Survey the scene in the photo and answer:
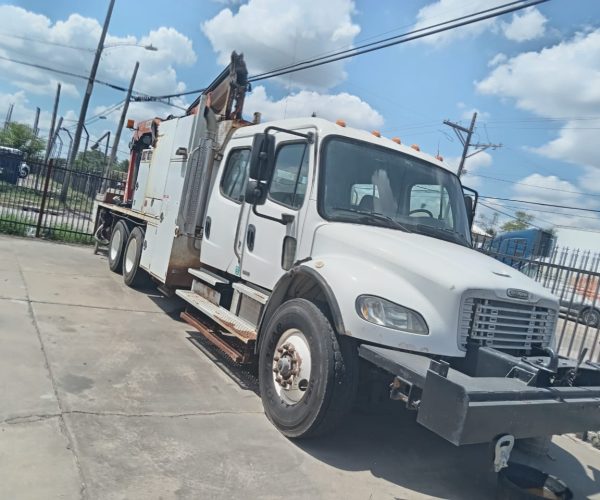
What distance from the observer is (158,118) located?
9258 mm

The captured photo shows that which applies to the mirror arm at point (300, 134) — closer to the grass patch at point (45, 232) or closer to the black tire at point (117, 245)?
the black tire at point (117, 245)

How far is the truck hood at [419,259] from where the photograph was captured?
12.2ft

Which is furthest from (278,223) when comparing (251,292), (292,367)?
(292,367)

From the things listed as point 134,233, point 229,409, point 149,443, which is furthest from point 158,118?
point 149,443

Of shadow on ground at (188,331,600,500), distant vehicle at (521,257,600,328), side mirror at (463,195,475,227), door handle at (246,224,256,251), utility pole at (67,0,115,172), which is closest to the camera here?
shadow on ground at (188,331,600,500)

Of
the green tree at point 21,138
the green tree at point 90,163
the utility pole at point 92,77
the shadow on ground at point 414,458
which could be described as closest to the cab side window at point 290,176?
the shadow on ground at point 414,458

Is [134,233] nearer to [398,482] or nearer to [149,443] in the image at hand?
[149,443]

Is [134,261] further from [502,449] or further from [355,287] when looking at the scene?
[502,449]

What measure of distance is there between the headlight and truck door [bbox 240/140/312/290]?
1.36 meters

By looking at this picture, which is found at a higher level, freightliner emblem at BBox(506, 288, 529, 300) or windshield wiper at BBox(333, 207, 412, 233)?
windshield wiper at BBox(333, 207, 412, 233)

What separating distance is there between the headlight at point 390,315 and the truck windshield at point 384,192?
3.68ft

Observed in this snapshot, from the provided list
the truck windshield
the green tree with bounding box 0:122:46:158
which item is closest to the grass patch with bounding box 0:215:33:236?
the truck windshield

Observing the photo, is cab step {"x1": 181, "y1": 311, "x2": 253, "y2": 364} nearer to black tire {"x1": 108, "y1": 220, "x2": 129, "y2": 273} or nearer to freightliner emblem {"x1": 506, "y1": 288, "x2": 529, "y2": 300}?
freightliner emblem {"x1": 506, "y1": 288, "x2": 529, "y2": 300}

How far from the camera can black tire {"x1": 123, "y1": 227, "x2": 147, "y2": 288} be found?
845cm
